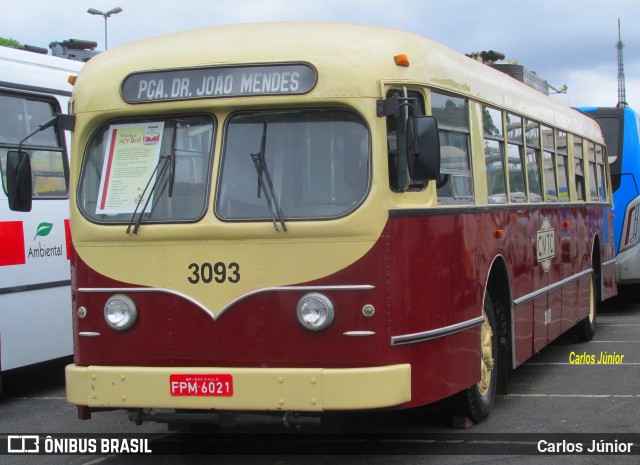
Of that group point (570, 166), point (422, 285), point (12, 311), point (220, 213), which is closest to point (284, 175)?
point (220, 213)

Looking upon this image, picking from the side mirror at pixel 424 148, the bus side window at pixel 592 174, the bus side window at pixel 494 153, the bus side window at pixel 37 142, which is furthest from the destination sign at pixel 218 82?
the bus side window at pixel 592 174

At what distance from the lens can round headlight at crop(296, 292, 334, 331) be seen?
6441mm

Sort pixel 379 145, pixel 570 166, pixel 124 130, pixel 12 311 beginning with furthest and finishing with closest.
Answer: pixel 570 166 < pixel 12 311 < pixel 124 130 < pixel 379 145

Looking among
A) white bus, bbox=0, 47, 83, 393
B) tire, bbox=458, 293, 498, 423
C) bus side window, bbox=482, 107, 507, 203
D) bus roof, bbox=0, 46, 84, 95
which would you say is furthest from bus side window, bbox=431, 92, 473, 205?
bus roof, bbox=0, 46, 84, 95

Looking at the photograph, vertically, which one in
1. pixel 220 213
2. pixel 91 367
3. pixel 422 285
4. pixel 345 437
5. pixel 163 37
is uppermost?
pixel 163 37

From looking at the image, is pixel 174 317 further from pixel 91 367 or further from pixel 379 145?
pixel 379 145

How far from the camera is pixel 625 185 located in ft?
60.3

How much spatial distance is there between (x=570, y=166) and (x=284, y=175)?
6.53 meters

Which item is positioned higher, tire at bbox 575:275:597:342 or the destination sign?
the destination sign

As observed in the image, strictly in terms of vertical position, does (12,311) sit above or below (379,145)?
below

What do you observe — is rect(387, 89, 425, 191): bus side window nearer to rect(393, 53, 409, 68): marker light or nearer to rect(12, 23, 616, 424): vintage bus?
rect(12, 23, 616, 424): vintage bus

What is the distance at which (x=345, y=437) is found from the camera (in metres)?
7.85

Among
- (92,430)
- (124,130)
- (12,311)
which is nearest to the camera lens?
(124,130)

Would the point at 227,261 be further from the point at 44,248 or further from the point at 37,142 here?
the point at 37,142
